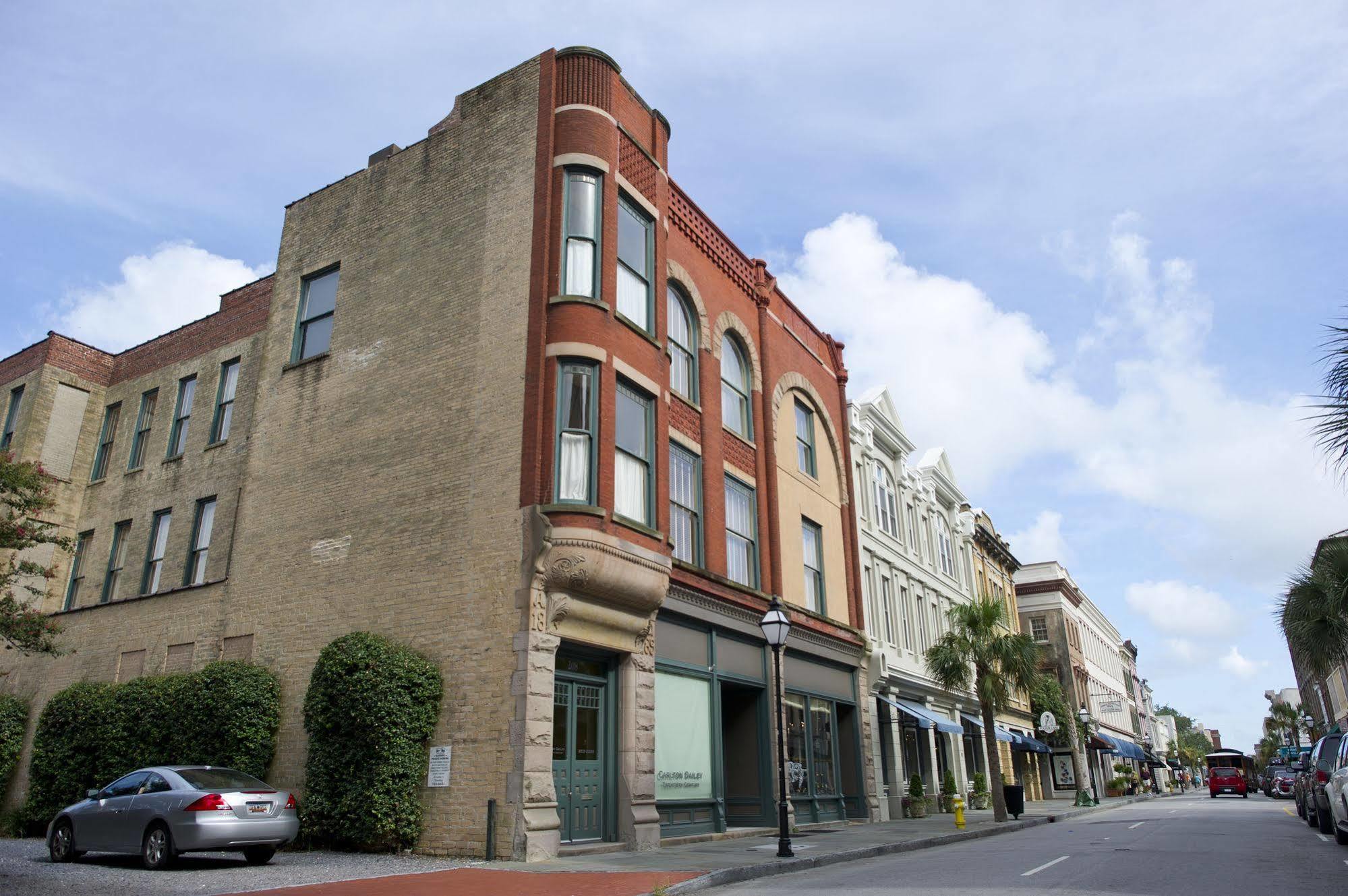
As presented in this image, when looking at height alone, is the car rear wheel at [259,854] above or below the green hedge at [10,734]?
below

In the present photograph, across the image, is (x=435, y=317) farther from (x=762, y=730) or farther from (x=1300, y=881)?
(x=1300, y=881)

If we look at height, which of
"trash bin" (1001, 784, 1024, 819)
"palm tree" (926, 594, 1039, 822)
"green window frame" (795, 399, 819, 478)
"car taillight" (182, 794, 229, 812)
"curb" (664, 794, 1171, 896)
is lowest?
"curb" (664, 794, 1171, 896)

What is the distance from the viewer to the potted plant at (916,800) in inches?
1115

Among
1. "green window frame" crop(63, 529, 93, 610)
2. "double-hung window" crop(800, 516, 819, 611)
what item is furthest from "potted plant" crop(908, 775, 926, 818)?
"green window frame" crop(63, 529, 93, 610)

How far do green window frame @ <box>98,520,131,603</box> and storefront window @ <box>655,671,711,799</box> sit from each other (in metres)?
15.1

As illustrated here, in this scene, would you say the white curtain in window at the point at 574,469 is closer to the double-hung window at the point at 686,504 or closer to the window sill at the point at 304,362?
the double-hung window at the point at 686,504

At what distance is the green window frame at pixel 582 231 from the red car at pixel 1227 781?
57230 mm

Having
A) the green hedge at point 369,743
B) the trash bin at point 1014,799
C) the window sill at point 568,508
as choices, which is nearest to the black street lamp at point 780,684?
the window sill at point 568,508

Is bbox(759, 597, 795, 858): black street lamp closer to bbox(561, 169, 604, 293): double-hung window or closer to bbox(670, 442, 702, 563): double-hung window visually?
bbox(670, 442, 702, 563): double-hung window

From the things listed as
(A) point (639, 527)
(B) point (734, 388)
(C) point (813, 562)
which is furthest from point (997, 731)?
(A) point (639, 527)

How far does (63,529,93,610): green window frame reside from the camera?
2522 centimetres

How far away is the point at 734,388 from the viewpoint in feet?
79.0

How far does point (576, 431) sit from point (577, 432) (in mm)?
16

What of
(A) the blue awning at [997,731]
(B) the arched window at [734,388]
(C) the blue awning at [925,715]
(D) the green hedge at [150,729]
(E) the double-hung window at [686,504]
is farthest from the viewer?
(A) the blue awning at [997,731]
